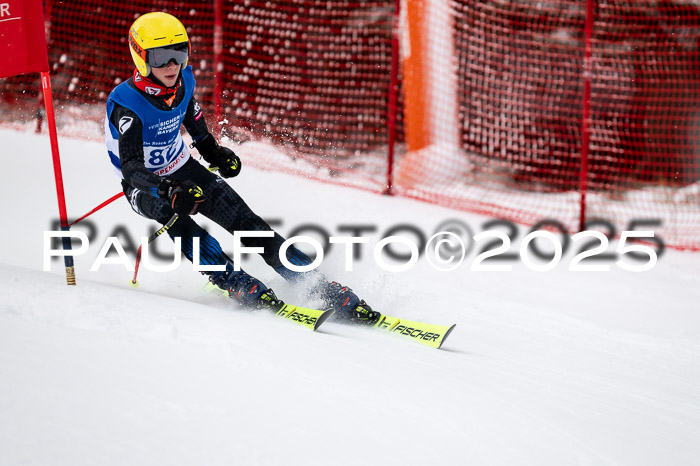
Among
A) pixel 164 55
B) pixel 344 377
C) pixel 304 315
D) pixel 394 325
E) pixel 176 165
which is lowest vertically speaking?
pixel 394 325

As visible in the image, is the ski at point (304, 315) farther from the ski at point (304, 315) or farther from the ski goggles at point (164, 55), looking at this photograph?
the ski goggles at point (164, 55)

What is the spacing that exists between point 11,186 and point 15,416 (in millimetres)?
5388

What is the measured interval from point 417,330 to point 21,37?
8.62 ft

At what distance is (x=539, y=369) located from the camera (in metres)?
3.97

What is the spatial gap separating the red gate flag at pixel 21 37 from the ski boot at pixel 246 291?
4.93 ft

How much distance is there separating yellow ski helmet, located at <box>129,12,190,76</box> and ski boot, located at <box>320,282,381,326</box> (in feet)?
5.08

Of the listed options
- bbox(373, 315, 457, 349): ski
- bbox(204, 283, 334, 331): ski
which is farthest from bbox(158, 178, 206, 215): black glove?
bbox(373, 315, 457, 349): ski

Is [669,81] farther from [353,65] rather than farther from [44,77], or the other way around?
[44,77]

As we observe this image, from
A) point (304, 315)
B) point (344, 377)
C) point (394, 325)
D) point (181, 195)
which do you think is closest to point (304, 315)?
point (304, 315)

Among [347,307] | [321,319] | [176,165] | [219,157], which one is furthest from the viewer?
[219,157]

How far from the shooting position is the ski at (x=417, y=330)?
410 cm

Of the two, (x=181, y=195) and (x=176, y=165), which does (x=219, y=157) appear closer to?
(x=176, y=165)

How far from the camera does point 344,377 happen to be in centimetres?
294

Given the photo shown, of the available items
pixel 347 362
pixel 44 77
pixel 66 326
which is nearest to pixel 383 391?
pixel 347 362
